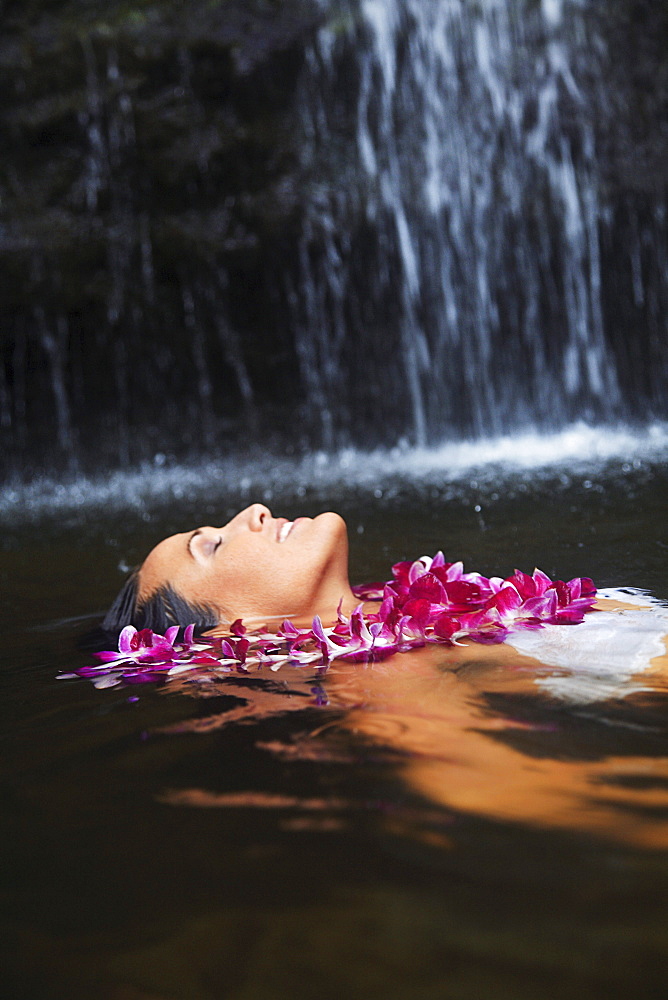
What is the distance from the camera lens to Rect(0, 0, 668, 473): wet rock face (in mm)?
11555

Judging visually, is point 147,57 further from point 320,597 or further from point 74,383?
point 320,597

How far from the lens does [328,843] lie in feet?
4.96

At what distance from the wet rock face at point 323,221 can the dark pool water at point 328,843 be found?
32.8 ft

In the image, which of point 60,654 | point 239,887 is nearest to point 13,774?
point 239,887

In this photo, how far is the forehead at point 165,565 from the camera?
3.28 metres

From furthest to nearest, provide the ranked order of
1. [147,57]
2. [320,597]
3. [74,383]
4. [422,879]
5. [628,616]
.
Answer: [74,383] → [147,57] → [320,597] → [628,616] → [422,879]

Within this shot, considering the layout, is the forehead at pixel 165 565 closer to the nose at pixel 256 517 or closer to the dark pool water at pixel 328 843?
the nose at pixel 256 517

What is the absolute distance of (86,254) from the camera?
11719 millimetres

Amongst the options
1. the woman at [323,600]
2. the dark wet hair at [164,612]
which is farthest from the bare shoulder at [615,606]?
the dark wet hair at [164,612]

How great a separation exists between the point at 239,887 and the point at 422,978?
14.0 inches

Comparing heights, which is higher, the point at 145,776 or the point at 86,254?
the point at 86,254

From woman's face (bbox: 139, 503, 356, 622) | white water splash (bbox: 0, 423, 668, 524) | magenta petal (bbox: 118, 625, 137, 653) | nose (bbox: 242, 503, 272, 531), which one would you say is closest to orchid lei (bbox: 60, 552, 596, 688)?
magenta petal (bbox: 118, 625, 137, 653)

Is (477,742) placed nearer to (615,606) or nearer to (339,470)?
(615,606)

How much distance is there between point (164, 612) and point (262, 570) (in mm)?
407
